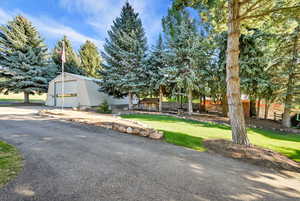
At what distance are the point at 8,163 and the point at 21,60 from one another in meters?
19.8

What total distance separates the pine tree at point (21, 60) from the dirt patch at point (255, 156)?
68.5 ft

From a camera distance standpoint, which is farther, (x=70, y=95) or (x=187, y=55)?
(x=70, y=95)

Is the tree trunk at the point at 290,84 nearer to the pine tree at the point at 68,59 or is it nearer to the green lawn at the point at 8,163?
the green lawn at the point at 8,163

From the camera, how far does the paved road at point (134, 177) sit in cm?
180

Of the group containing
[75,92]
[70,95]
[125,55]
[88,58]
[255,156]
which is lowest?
[255,156]

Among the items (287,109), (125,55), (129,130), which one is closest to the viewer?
(129,130)

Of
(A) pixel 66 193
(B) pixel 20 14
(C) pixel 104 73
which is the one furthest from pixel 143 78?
(B) pixel 20 14

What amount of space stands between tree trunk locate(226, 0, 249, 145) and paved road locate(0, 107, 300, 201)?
50.7 inches

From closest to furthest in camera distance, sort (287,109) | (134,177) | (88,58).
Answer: (134,177) < (287,109) < (88,58)

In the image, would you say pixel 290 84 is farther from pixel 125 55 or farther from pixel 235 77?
pixel 125 55

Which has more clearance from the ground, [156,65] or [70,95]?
[156,65]

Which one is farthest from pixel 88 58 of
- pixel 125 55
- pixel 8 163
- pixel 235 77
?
pixel 235 77

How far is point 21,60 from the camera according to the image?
51.4 feet

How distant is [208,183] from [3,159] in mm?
4126
